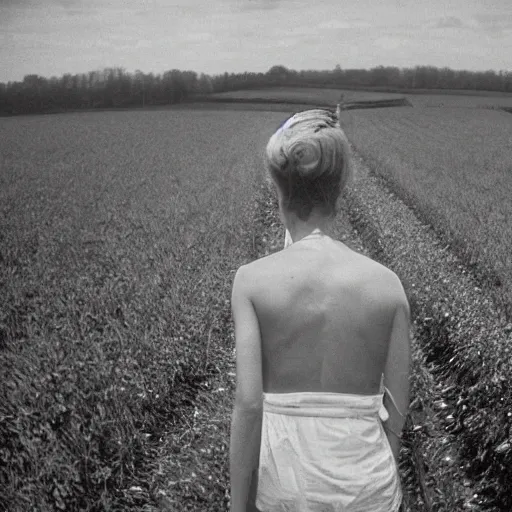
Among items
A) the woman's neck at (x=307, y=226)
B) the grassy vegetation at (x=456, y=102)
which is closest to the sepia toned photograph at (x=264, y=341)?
the woman's neck at (x=307, y=226)

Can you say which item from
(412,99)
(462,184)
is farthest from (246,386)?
(412,99)

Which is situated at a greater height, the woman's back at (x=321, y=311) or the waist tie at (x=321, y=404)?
the woman's back at (x=321, y=311)

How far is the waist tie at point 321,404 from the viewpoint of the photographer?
1269mm

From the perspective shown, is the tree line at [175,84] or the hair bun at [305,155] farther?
the tree line at [175,84]

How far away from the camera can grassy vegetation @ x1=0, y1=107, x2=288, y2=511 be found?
3.25 metres

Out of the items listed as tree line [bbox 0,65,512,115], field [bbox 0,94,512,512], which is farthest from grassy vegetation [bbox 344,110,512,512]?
tree line [bbox 0,65,512,115]

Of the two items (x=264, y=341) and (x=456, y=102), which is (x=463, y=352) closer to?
(x=264, y=341)

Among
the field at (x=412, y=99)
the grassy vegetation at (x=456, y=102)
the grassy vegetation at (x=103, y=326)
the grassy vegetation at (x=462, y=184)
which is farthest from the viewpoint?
the field at (x=412, y=99)

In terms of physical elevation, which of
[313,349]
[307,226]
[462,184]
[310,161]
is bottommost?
[462,184]

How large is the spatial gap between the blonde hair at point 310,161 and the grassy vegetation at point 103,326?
2.44 metres

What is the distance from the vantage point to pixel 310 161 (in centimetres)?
121

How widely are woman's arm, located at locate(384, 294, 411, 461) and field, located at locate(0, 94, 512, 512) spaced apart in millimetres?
675

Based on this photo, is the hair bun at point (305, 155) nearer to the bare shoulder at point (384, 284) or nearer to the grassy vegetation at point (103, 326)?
the bare shoulder at point (384, 284)

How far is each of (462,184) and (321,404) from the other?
46.0 ft
